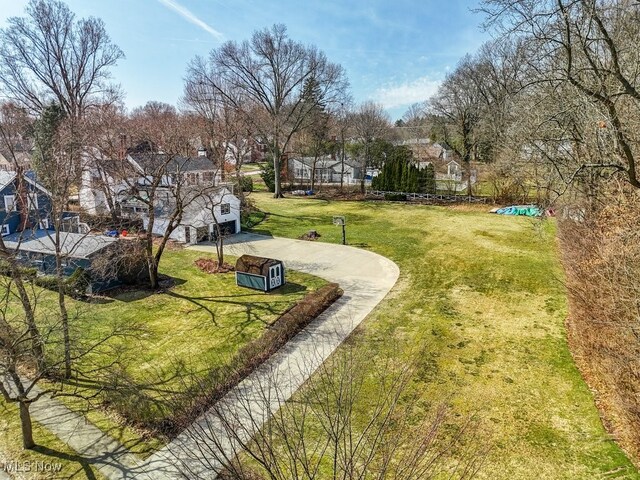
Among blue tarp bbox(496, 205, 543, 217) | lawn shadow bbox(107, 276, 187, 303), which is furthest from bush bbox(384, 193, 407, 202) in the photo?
lawn shadow bbox(107, 276, 187, 303)

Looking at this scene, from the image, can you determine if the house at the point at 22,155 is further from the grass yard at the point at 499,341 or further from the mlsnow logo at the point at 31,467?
the grass yard at the point at 499,341

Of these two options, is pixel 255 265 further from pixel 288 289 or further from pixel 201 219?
pixel 201 219

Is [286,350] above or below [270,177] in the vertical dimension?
below

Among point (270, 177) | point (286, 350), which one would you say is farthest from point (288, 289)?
point (270, 177)

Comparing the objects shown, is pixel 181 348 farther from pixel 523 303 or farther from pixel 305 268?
pixel 523 303

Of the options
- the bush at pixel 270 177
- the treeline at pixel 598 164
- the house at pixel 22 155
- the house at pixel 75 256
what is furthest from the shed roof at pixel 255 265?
the bush at pixel 270 177

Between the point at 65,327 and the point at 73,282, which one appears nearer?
the point at 65,327
